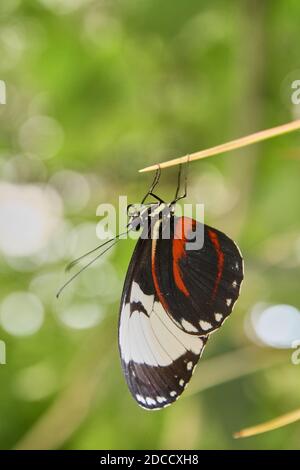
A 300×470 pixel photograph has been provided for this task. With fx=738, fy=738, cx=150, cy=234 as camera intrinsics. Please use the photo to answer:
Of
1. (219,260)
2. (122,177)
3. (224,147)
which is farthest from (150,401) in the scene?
(122,177)

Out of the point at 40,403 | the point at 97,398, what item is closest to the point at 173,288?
the point at 97,398

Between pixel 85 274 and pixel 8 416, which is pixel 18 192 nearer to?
pixel 85 274

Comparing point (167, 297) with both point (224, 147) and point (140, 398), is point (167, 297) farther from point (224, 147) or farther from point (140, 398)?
point (224, 147)

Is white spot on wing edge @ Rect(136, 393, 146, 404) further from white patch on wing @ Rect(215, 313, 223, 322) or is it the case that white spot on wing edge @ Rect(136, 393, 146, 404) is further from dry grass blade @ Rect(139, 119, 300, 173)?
dry grass blade @ Rect(139, 119, 300, 173)

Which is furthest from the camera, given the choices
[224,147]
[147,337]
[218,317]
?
[147,337]

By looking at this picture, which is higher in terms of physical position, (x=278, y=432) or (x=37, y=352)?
(x=37, y=352)

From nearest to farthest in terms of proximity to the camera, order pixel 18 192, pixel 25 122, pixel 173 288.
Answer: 1. pixel 173 288
2. pixel 18 192
3. pixel 25 122

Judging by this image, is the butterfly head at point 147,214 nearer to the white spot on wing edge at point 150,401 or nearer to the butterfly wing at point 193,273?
the butterfly wing at point 193,273
